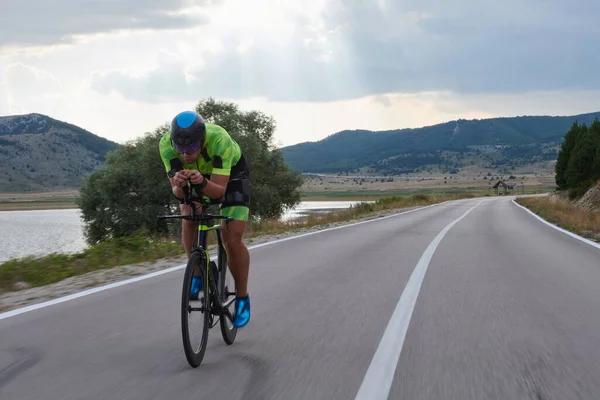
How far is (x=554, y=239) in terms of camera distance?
16.6 meters

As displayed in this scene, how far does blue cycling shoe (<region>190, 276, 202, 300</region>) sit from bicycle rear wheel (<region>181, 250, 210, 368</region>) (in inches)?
0.9

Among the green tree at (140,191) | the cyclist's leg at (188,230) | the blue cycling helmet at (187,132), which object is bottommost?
the green tree at (140,191)

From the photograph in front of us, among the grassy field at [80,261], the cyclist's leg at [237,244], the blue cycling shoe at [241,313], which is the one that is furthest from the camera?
the grassy field at [80,261]

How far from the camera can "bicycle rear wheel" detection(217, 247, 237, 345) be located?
509 centimetres

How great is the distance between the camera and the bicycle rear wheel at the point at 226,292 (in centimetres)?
509

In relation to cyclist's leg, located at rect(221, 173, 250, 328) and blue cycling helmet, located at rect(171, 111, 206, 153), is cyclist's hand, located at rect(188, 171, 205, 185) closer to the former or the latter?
blue cycling helmet, located at rect(171, 111, 206, 153)

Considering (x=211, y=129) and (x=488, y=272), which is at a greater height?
(x=211, y=129)

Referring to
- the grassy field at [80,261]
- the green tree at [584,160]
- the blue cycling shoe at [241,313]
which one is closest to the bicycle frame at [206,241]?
the blue cycling shoe at [241,313]

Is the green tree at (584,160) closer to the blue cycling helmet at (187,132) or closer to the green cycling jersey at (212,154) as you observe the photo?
the green cycling jersey at (212,154)

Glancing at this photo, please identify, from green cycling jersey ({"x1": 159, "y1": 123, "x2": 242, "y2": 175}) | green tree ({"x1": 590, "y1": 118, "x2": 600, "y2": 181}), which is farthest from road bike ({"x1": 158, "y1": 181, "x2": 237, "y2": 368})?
green tree ({"x1": 590, "y1": 118, "x2": 600, "y2": 181})

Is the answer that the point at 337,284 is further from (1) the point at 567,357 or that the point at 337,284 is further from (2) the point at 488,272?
(1) the point at 567,357

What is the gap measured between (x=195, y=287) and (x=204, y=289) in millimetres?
103

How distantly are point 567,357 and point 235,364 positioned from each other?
2.54 metres

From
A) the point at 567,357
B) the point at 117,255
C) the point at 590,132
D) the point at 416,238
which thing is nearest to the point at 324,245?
the point at 416,238
